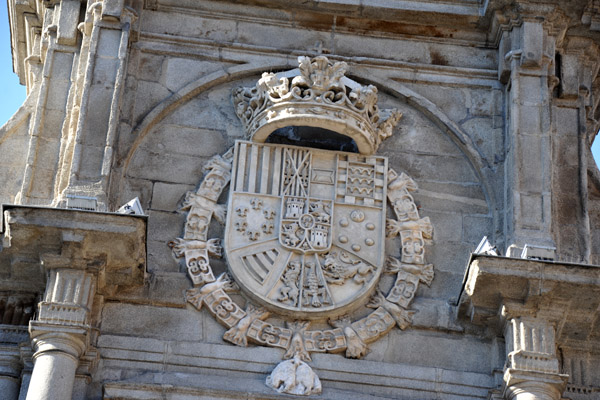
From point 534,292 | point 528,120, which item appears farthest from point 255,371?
point 528,120

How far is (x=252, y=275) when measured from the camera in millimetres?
11328

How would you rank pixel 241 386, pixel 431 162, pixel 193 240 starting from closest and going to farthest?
pixel 241 386
pixel 193 240
pixel 431 162

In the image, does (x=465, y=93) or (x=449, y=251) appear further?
(x=465, y=93)

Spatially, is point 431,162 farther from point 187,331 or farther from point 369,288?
point 187,331

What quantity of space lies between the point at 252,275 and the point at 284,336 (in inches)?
22.4

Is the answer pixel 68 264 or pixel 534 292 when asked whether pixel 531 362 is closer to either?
pixel 534 292

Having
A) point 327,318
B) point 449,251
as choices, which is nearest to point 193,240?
point 327,318

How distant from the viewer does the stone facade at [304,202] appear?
10.9m

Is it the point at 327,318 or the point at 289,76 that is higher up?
the point at 289,76

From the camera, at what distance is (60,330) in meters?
10.6

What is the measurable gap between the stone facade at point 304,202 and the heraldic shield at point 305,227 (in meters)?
0.02

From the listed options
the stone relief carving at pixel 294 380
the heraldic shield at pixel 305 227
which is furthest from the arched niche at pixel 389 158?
the stone relief carving at pixel 294 380

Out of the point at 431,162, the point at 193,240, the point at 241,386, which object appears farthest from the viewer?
the point at 431,162

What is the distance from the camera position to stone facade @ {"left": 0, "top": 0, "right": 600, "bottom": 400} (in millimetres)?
10898
